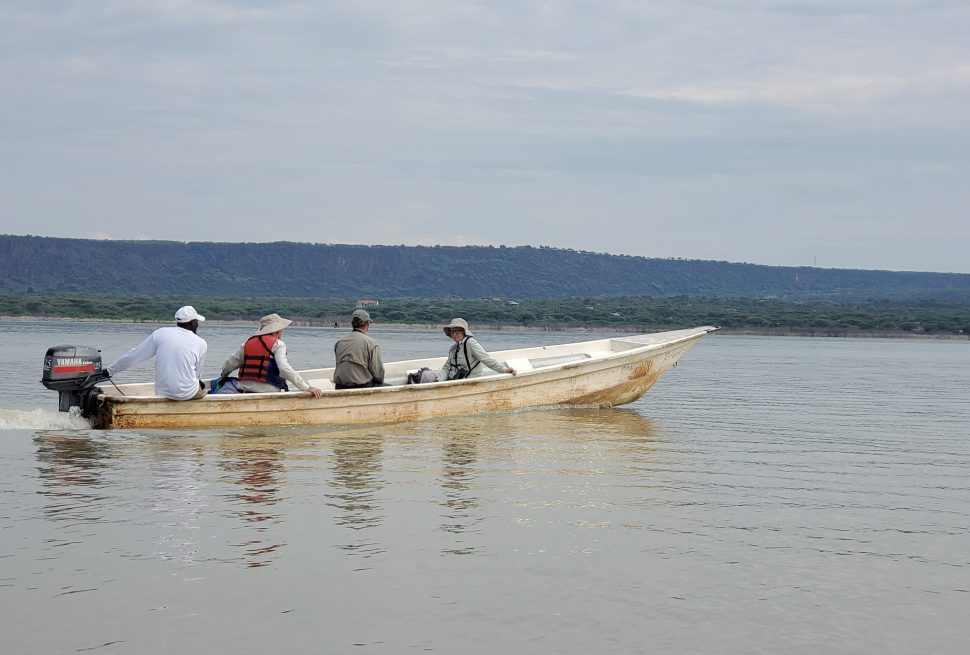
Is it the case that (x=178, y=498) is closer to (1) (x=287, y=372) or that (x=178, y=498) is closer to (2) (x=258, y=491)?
(2) (x=258, y=491)

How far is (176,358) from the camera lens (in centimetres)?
1358

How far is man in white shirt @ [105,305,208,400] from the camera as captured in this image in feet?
44.2

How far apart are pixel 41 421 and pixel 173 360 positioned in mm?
1992

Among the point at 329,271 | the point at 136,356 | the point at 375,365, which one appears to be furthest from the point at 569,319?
the point at 329,271

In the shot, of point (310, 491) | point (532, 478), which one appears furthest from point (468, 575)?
point (532, 478)

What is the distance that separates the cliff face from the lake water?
138097 mm

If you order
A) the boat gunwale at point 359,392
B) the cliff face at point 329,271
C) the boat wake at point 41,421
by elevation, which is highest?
the cliff face at point 329,271

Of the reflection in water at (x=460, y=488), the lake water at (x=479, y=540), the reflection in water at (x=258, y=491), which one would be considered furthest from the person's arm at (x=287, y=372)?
the reflection in water at (x=460, y=488)

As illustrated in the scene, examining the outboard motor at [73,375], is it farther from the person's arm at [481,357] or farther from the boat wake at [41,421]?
the person's arm at [481,357]

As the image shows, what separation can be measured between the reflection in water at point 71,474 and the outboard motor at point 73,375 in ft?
1.56

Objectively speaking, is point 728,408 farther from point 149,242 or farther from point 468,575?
point 149,242

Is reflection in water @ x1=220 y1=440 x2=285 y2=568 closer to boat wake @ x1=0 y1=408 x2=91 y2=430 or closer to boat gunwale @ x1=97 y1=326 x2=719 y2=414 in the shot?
boat gunwale @ x1=97 y1=326 x2=719 y2=414

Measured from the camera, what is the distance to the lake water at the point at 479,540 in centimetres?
663

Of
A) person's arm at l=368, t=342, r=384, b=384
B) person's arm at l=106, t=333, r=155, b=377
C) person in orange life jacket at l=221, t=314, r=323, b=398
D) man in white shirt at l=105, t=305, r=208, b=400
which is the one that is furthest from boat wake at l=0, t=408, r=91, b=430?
person's arm at l=368, t=342, r=384, b=384
